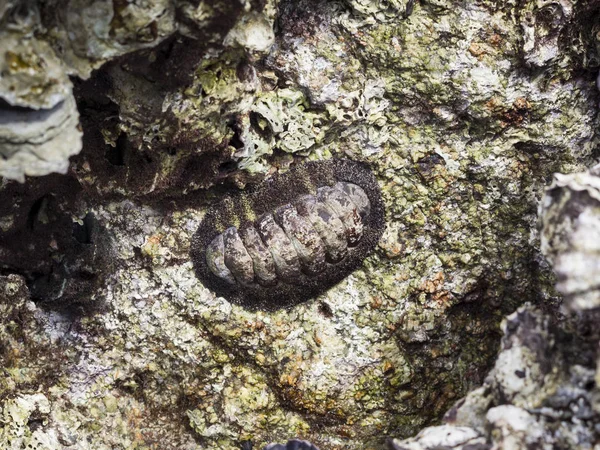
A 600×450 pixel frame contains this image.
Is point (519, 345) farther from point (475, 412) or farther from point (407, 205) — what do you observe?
point (407, 205)

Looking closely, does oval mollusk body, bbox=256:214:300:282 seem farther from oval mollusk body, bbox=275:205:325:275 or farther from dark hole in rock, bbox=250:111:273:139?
dark hole in rock, bbox=250:111:273:139

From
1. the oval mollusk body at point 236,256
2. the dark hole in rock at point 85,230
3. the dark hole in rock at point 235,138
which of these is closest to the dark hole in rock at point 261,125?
the dark hole in rock at point 235,138

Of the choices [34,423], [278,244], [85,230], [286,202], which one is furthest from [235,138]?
[34,423]

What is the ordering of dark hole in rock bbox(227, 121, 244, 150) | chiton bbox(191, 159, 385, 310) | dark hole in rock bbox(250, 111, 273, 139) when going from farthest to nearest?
chiton bbox(191, 159, 385, 310)
dark hole in rock bbox(250, 111, 273, 139)
dark hole in rock bbox(227, 121, 244, 150)

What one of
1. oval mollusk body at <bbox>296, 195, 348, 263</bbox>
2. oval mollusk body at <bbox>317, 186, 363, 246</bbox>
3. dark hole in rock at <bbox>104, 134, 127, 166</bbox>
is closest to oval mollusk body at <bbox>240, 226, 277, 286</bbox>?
oval mollusk body at <bbox>296, 195, 348, 263</bbox>

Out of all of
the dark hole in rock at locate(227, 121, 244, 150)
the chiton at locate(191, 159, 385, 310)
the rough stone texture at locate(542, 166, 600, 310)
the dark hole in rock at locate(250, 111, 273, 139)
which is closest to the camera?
the rough stone texture at locate(542, 166, 600, 310)

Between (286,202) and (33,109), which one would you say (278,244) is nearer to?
(286,202)

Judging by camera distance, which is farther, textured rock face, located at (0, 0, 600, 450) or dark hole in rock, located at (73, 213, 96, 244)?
dark hole in rock, located at (73, 213, 96, 244)

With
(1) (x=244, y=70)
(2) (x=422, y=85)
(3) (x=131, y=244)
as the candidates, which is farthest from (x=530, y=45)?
(3) (x=131, y=244)
